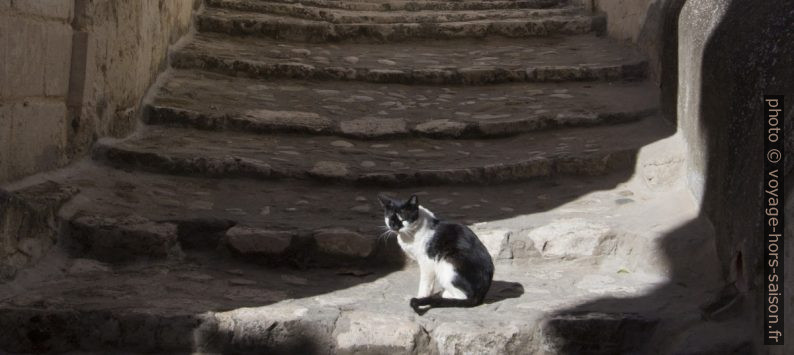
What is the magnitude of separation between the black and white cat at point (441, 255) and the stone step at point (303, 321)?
66mm

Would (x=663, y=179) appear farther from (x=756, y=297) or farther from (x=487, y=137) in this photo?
(x=756, y=297)

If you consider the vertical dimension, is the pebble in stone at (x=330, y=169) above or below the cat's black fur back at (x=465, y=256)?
below

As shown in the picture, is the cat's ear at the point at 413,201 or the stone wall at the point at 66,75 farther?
the stone wall at the point at 66,75

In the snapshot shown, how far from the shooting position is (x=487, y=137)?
571cm

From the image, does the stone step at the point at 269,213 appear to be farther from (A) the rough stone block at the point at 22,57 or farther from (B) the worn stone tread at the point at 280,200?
(A) the rough stone block at the point at 22,57

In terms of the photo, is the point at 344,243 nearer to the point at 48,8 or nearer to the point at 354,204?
the point at 354,204

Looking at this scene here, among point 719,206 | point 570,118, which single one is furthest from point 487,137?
point 719,206

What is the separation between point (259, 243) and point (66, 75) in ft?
4.08

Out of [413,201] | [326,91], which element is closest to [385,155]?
[326,91]

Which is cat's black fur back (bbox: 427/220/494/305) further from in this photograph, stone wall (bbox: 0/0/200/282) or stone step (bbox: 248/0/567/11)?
stone step (bbox: 248/0/567/11)

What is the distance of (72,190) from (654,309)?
2.48 meters

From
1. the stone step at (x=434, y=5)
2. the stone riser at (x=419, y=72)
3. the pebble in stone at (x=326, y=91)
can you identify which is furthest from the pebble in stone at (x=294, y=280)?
the stone step at (x=434, y=5)

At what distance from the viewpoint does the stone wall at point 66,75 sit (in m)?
4.08

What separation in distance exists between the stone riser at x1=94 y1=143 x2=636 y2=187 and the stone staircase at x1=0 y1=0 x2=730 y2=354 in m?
0.01
